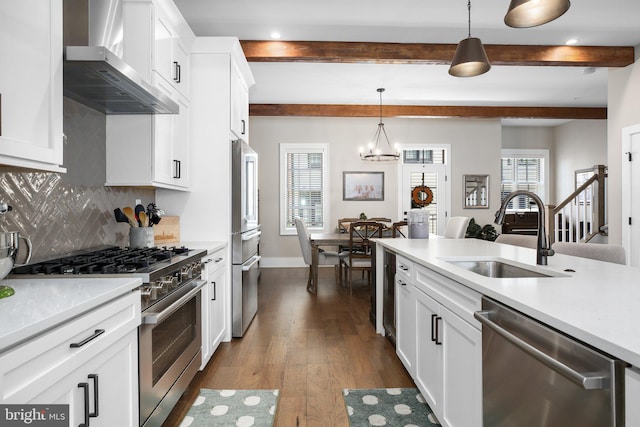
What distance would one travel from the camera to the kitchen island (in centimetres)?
85

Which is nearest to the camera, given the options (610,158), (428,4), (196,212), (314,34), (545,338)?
(545,338)

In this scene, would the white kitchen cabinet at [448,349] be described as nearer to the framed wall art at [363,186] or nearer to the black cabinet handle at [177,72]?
the black cabinet handle at [177,72]

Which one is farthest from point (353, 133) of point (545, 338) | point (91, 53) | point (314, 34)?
point (545, 338)

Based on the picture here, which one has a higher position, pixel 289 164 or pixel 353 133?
pixel 353 133

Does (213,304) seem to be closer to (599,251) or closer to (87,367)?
(87,367)

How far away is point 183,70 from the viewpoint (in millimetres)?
3037

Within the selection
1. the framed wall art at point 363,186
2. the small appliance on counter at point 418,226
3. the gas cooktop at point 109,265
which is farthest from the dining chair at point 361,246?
the gas cooktop at point 109,265

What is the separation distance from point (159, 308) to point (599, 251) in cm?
240

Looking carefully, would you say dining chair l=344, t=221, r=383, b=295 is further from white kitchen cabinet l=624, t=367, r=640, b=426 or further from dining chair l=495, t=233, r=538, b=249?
white kitchen cabinet l=624, t=367, r=640, b=426

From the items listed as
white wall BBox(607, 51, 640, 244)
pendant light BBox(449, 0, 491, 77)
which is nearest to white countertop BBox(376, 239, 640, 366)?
pendant light BBox(449, 0, 491, 77)

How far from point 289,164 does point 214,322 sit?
15.8 ft

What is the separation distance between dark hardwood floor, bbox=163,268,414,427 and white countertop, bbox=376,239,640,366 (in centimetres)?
106

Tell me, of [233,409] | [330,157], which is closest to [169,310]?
[233,409]

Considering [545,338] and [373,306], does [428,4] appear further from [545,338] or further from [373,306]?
[545,338]
